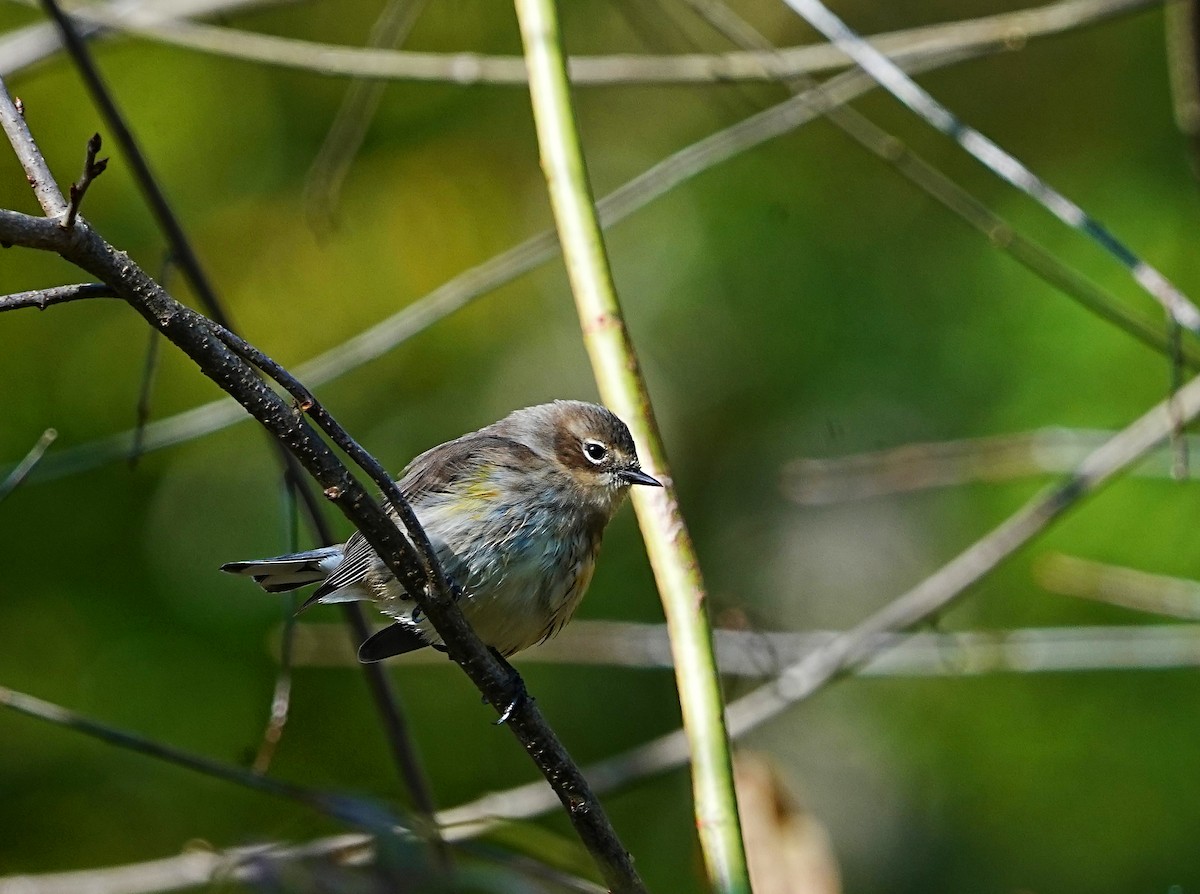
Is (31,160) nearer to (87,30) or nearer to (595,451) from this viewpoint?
(595,451)

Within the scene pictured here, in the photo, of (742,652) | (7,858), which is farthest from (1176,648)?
(7,858)

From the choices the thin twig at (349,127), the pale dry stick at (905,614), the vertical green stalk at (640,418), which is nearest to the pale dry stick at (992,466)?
the pale dry stick at (905,614)

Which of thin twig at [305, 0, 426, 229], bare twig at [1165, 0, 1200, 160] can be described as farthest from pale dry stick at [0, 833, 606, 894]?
bare twig at [1165, 0, 1200, 160]

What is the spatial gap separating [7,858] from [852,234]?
578cm

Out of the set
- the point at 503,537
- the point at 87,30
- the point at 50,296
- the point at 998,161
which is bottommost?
the point at 503,537

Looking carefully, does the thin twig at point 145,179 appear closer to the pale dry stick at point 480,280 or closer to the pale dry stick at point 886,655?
the pale dry stick at point 480,280

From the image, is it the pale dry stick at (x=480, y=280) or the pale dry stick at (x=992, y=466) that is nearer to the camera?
the pale dry stick at (x=480, y=280)

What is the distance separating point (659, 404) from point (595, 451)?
4.36 m

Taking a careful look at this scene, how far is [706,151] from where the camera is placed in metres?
4.54

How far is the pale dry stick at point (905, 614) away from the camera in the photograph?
13.9ft

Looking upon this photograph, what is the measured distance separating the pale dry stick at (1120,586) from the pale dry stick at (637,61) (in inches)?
77.5

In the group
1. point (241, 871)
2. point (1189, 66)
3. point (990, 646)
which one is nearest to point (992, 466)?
point (990, 646)

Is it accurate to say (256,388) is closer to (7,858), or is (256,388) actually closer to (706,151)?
(706,151)

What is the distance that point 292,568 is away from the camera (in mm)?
4207
